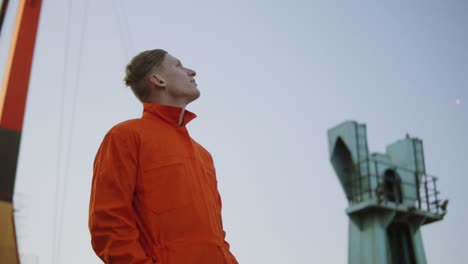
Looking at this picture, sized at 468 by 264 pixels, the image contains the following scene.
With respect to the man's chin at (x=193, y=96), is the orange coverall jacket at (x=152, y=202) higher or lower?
lower

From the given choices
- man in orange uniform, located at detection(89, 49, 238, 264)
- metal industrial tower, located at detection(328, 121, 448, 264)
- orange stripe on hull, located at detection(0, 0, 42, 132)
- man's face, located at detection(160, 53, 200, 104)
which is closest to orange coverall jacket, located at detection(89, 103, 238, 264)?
man in orange uniform, located at detection(89, 49, 238, 264)

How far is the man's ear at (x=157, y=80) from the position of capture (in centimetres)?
274

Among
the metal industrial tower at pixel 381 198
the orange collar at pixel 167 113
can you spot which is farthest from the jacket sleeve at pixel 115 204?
the metal industrial tower at pixel 381 198

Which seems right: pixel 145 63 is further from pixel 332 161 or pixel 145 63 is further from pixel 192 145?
pixel 332 161

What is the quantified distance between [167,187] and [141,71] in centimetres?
76

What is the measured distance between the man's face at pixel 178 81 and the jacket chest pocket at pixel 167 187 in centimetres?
48

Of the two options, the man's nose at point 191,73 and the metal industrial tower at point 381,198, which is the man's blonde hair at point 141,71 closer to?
the man's nose at point 191,73

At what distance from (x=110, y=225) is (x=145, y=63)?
99 centimetres

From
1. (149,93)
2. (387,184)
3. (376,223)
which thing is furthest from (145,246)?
(387,184)

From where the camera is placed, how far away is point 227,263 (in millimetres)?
2258

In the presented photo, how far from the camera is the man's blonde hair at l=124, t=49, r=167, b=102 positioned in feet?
9.07

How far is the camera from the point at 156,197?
2.28 m

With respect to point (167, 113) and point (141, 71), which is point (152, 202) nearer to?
point (167, 113)

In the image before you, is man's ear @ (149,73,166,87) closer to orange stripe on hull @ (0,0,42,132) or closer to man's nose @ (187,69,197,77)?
man's nose @ (187,69,197,77)
